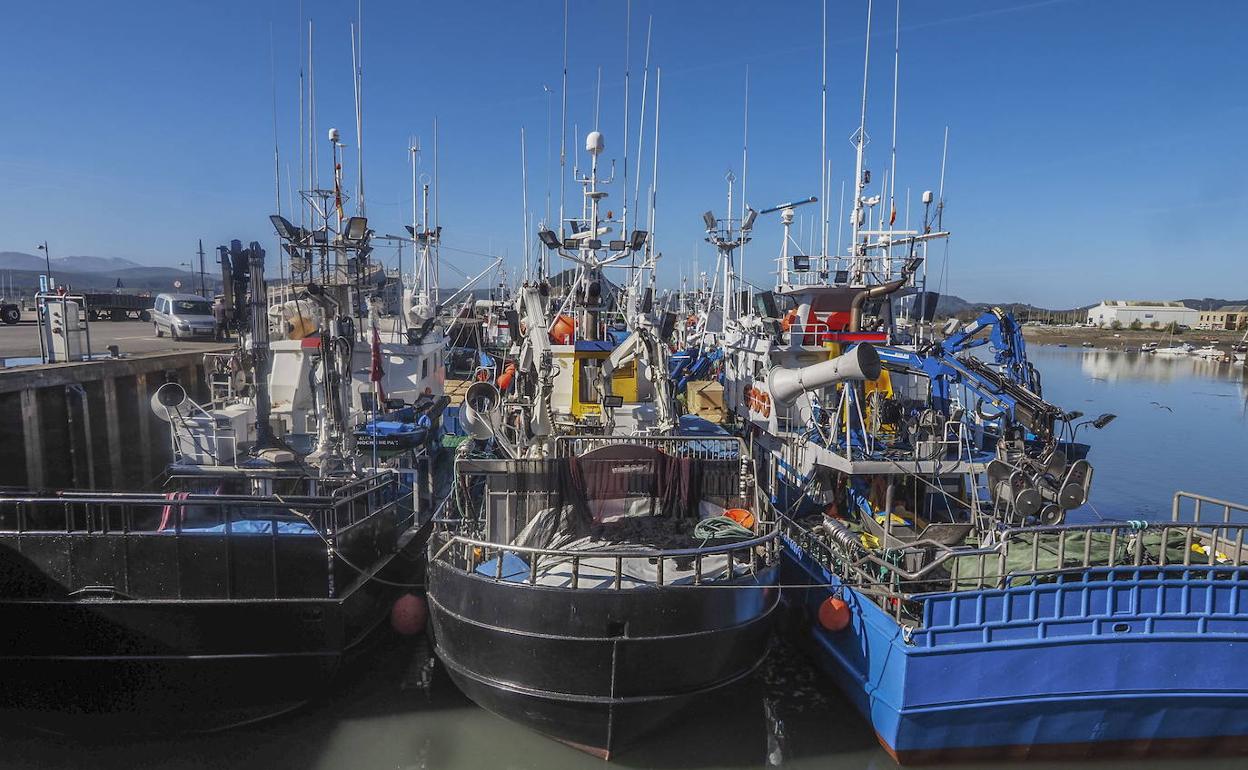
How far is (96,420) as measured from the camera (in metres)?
14.3

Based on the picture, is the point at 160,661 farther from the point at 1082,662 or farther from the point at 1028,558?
the point at 1082,662

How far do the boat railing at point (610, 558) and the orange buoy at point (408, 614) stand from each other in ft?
5.12

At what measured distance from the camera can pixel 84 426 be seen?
45.4ft

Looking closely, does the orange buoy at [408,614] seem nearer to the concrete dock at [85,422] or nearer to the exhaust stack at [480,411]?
the exhaust stack at [480,411]

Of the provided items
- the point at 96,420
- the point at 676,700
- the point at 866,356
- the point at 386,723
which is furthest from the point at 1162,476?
the point at 96,420

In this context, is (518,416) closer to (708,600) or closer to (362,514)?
(362,514)

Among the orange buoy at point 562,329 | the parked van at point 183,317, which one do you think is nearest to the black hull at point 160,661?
the orange buoy at point 562,329

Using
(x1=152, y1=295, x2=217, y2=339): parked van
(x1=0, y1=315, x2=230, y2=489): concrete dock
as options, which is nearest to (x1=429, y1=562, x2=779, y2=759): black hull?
(x1=0, y1=315, x2=230, y2=489): concrete dock

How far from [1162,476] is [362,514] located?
26.3m

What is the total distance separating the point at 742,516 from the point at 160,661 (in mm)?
6740

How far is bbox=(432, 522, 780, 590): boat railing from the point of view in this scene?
7102 mm

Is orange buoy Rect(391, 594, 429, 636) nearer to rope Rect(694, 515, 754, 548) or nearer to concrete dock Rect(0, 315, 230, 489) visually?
rope Rect(694, 515, 754, 548)

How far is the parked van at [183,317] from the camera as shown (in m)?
26.2

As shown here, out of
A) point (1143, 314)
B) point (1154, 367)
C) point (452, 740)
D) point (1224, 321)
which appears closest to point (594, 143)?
point (452, 740)
